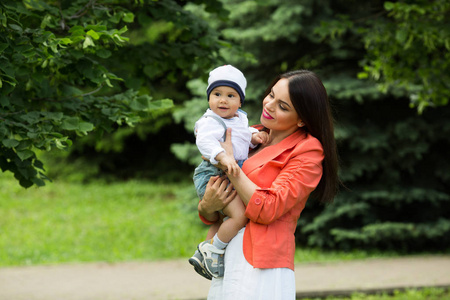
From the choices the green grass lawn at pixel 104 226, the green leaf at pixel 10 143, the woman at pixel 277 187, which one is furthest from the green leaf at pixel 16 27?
the green grass lawn at pixel 104 226

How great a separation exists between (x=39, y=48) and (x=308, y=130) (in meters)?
1.46

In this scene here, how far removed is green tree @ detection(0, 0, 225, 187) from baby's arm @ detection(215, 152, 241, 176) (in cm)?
93

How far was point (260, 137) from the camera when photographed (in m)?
2.74

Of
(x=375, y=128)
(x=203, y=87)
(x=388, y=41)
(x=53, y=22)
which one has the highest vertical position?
(x=203, y=87)

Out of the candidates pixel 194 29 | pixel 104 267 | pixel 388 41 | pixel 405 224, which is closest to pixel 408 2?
pixel 388 41

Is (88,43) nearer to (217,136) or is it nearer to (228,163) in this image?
(217,136)

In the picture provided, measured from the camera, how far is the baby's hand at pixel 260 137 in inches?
107

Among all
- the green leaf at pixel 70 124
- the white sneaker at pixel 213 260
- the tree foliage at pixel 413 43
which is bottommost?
the white sneaker at pixel 213 260

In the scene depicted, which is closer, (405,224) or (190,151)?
(405,224)

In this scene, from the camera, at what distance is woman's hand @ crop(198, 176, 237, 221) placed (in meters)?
2.51

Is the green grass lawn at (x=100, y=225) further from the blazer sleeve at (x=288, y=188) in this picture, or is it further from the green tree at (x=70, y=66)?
the blazer sleeve at (x=288, y=188)

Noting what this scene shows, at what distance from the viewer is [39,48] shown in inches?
114

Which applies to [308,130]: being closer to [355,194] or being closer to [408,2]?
[408,2]

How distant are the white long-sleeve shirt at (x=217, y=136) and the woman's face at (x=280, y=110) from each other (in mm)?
111
